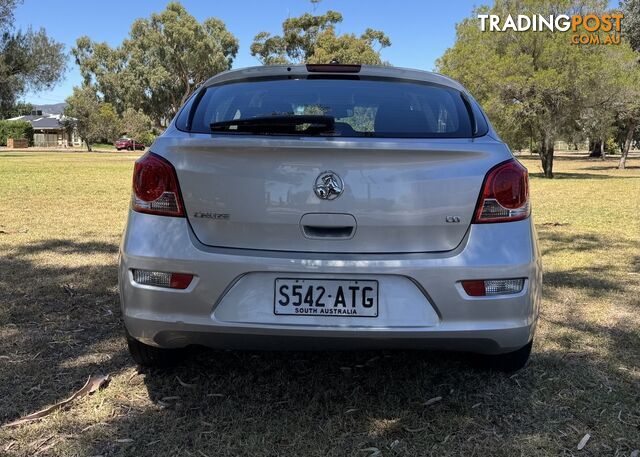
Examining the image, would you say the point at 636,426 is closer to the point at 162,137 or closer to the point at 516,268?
the point at 516,268

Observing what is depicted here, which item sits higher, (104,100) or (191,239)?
(104,100)

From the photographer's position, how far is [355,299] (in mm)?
2389

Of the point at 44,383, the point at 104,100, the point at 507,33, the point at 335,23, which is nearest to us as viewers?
the point at 44,383

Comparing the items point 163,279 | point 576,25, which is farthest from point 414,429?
point 576,25

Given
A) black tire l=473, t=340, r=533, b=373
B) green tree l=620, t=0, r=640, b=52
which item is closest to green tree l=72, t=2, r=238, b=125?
green tree l=620, t=0, r=640, b=52

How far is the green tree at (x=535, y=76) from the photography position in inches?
786

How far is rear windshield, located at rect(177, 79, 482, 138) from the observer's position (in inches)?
101

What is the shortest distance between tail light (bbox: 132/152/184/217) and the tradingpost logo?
68.6 feet

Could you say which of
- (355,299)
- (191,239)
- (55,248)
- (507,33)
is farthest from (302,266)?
(507,33)

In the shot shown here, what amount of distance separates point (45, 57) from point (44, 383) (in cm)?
3278

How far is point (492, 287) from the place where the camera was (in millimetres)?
2420

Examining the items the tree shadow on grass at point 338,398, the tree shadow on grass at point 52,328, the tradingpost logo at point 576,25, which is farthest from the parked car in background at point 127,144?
the tree shadow on grass at point 338,398

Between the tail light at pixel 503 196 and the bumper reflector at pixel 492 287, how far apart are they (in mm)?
249

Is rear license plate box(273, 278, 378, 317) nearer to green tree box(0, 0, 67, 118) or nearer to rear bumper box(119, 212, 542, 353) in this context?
rear bumper box(119, 212, 542, 353)
